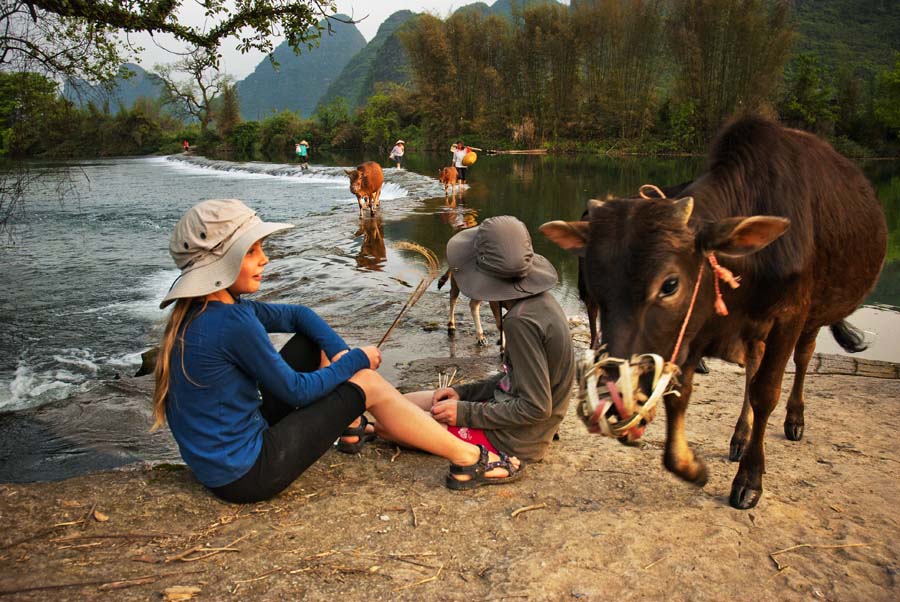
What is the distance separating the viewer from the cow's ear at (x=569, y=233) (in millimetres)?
2766

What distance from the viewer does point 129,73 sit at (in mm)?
7938

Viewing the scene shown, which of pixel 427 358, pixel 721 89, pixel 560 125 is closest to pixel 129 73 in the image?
pixel 427 358

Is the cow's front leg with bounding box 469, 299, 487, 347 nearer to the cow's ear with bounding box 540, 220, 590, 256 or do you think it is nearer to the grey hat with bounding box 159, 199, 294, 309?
the cow's ear with bounding box 540, 220, 590, 256

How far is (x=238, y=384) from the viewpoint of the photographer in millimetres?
2926

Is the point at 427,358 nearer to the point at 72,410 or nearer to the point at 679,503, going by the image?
the point at 72,410

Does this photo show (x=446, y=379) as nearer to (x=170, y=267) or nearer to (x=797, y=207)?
(x=797, y=207)

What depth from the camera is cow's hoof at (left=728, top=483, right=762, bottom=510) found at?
321 cm

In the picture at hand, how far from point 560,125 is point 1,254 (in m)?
39.6

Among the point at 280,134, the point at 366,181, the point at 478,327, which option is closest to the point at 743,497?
the point at 478,327

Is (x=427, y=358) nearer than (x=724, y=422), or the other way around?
(x=724, y=422)

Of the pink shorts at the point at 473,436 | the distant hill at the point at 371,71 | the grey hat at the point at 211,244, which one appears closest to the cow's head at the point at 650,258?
the pink shorts at the point at 473,436

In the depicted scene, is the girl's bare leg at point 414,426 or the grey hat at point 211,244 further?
the girl's bare leg at point 414,426

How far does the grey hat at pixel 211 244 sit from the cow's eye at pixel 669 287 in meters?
1.67

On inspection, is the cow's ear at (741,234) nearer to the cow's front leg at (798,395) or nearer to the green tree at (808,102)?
the cow's front leg at (798,395)
